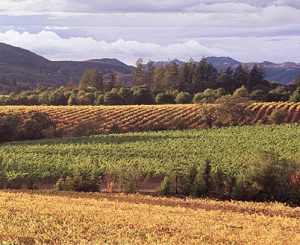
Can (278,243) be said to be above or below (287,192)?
above

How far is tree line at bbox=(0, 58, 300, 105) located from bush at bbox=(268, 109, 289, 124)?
61.6 feet

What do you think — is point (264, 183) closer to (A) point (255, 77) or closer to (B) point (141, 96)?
(B) point (141, 96)

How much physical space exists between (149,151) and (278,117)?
33.4 metres

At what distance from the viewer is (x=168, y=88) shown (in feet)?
436

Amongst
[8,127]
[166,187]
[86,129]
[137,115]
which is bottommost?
[86,129]

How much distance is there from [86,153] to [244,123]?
3591 centimetres

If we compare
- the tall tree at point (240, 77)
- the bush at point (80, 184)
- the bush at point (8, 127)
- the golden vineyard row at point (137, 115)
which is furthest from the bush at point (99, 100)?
the bush at point (80, 184)

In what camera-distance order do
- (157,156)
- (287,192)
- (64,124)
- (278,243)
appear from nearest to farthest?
(278,243)
(287,192)
(157,156)
(64,124)

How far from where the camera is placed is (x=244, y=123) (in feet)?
283

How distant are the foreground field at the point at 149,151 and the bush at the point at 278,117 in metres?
7.40

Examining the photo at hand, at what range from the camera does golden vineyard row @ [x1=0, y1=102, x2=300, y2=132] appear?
8406 centimetres

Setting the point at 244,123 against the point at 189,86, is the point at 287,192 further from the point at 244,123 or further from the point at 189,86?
the point at 189,86

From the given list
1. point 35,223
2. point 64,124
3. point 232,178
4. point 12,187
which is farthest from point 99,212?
point 64,124

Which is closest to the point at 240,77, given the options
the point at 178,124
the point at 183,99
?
the point at 183,99
